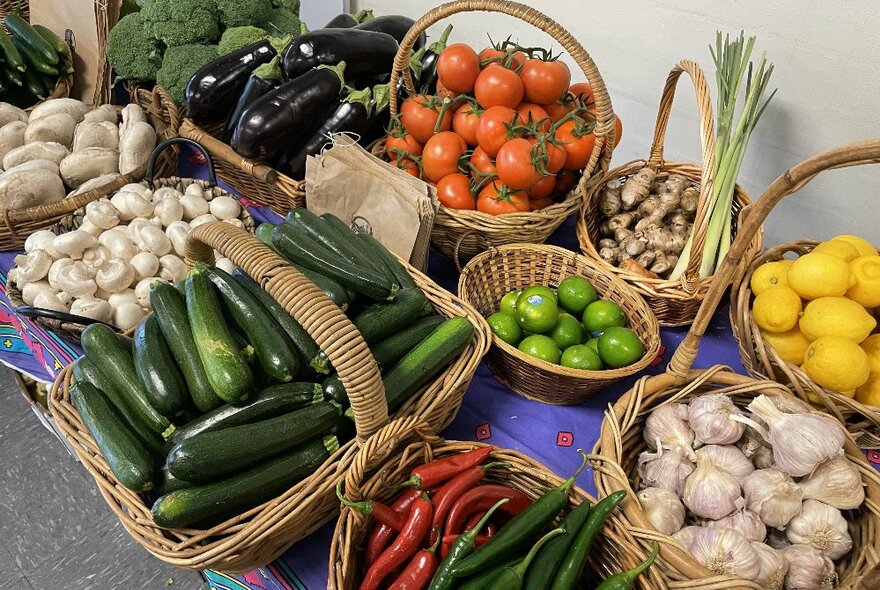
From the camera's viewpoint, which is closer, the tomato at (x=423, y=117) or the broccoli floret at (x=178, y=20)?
the tomato at (x=423, y=117)

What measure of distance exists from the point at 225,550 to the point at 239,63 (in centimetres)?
151

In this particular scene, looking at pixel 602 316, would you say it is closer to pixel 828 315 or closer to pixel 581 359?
pixel 581 359

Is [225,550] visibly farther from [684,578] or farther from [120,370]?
[684,578]

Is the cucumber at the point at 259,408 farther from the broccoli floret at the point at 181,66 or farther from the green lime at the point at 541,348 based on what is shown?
the broccoli floret at the point at 181,66

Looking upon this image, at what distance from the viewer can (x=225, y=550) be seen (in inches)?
A: 34.6

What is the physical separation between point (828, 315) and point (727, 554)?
1.68ft

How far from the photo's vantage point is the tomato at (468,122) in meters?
1.59

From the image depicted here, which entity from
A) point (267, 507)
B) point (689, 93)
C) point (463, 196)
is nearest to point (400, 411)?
point (267, 507)

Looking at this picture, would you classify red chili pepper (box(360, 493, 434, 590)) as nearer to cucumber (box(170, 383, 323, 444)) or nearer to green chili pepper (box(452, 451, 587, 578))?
green chili pepper (box(452, 451, 587, 578))

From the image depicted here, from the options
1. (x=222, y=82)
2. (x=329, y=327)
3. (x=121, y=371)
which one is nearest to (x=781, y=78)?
(x=222, y=82)

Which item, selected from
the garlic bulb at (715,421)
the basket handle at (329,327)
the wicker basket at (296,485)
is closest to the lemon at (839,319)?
the garlic bulb at (715,421)

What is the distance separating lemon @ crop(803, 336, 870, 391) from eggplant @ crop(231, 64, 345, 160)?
4.49 ft

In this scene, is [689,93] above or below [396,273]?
above

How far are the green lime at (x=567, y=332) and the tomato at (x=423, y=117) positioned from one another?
25.2 inches
